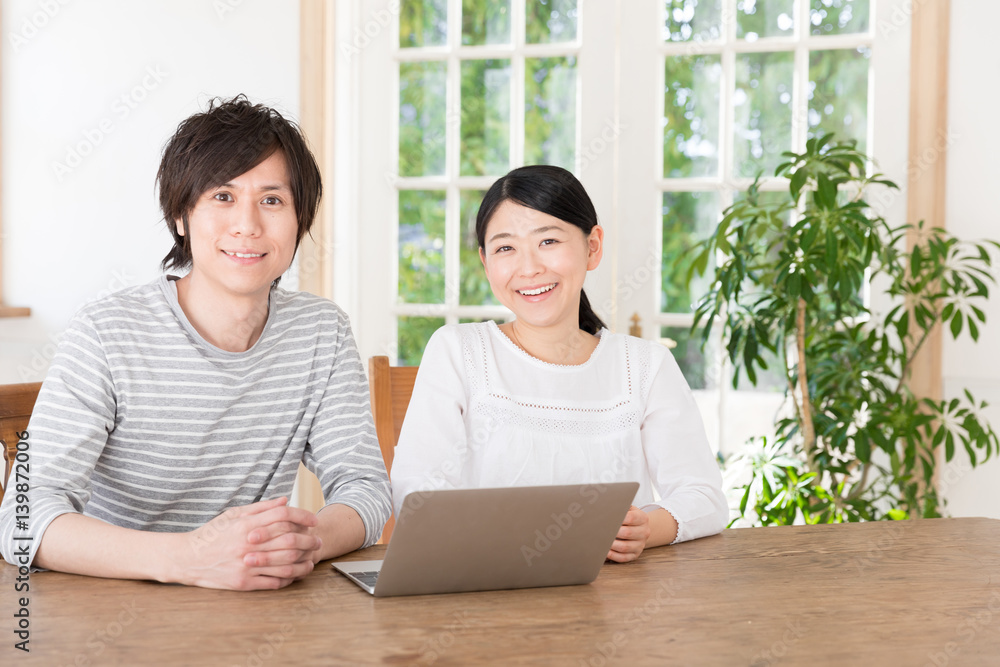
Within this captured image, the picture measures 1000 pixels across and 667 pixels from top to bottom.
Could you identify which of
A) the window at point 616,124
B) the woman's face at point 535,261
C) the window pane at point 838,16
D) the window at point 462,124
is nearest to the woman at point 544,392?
the woman's face at point 535,261

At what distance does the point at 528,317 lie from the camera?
1.51 metres

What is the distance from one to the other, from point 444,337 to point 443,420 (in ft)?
0.51

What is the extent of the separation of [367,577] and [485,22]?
2.11 meters

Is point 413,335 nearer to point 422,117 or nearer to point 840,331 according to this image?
point 422,117

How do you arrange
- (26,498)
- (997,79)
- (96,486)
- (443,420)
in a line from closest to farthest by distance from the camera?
(26,498) < (96,486) < (443,420) < (997,79)

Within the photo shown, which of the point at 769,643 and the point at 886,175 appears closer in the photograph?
the point at 769,643

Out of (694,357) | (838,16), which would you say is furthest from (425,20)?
(694,357)

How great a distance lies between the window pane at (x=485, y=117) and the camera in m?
2.74

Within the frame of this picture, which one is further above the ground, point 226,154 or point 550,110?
point 550,110

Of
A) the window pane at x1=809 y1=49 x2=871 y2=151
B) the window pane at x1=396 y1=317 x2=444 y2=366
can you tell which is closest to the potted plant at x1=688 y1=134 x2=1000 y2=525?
the window pane at x1=809 y1=49 x2=871 y2=151

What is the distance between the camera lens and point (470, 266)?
110 inches

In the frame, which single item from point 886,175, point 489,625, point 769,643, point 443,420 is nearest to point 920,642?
point 769,643

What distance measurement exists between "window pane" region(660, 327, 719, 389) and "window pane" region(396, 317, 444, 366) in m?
0.75

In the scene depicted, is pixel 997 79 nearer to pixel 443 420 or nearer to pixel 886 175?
pixel 886 175
